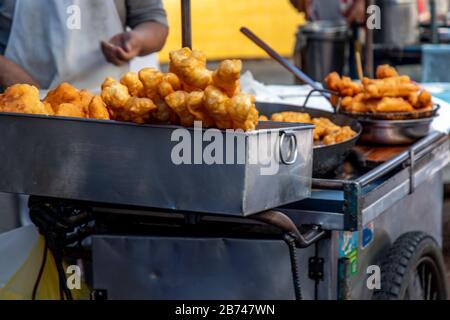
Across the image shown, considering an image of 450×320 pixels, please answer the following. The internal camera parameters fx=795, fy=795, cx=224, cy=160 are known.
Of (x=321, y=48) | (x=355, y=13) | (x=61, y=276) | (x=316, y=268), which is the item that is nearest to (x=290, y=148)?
(x=316, y=268)

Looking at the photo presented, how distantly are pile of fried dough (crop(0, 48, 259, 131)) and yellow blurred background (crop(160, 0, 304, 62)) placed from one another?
1079 cm

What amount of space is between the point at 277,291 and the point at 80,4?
5.70ft

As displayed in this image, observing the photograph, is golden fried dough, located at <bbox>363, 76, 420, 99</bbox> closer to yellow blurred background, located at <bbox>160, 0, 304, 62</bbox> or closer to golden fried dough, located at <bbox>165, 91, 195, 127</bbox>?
golden fried dough, located at <bbox>165, 91, 195, 127</bbox>

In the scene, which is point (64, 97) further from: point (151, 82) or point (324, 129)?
point (324, 129)

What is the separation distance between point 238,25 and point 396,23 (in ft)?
18.6

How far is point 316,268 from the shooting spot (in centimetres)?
242

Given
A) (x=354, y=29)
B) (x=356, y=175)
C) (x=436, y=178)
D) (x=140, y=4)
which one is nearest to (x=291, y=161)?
(x=356, y=175)

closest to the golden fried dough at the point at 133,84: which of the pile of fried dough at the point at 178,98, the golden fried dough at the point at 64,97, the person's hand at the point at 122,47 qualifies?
the pile of fried dough at the point at 178,98

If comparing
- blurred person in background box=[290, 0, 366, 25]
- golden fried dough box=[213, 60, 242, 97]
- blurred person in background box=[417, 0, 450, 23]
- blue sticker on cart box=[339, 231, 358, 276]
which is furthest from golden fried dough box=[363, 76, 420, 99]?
blurred person in background box=[417, 0, 450, 23]

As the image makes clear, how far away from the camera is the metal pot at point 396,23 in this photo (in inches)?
301

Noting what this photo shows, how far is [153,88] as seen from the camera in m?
2.04

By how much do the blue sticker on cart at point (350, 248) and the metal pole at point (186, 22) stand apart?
0.82 m

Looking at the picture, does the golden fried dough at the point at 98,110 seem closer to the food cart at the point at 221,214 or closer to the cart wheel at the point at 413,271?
the food cart at the point at 221,214

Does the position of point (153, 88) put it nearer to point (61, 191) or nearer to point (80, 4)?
point (61, 191)
